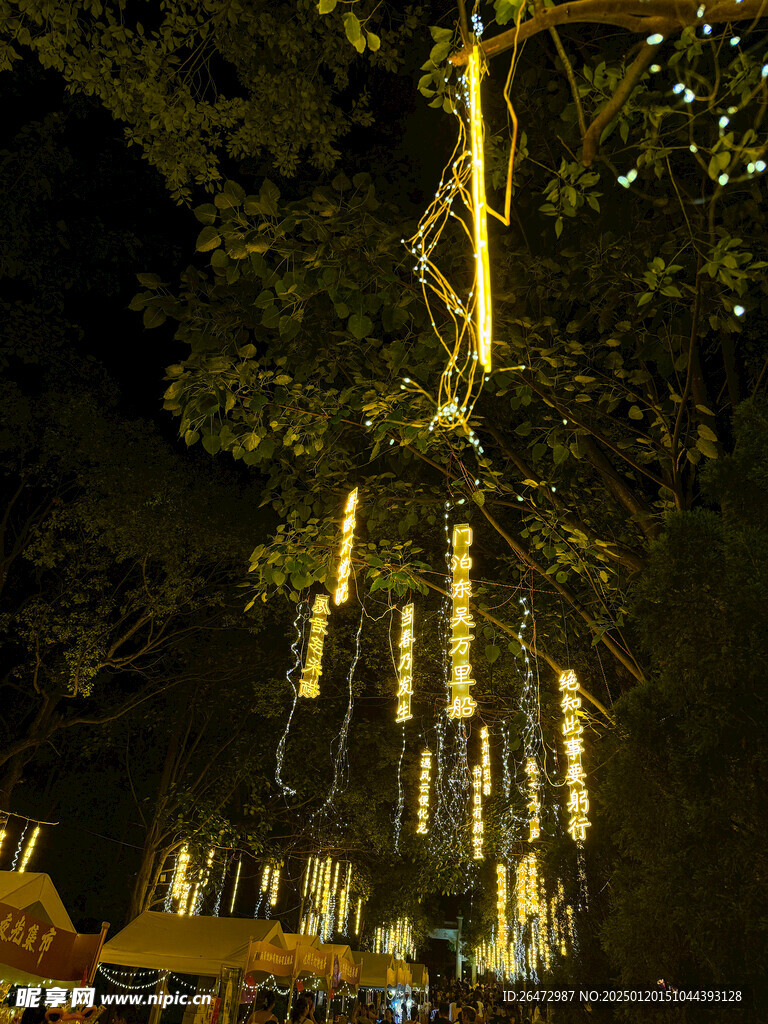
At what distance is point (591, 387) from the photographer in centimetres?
450

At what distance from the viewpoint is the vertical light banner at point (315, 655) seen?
18.9 ft

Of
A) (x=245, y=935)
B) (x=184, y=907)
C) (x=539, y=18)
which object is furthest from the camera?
(x=184, y=907)

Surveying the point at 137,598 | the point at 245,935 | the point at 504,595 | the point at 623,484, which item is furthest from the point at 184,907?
the point at 623,484

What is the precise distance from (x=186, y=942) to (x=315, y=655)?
5084 mm

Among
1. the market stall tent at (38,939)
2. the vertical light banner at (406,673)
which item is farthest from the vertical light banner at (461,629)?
the market stall tent at (38,939)

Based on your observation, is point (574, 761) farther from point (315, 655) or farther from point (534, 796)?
point (534, 796)

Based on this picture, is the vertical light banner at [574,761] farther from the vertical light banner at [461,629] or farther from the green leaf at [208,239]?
the green leaf at [208,239]

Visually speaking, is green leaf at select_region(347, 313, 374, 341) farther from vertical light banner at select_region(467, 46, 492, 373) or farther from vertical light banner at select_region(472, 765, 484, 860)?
vertical light banner at select_region(472, 765, 484, 860)

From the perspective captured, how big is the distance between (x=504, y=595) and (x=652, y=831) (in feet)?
17.3

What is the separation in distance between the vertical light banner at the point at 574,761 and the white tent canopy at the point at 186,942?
4.70m

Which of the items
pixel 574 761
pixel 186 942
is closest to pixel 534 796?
pixel 574 761

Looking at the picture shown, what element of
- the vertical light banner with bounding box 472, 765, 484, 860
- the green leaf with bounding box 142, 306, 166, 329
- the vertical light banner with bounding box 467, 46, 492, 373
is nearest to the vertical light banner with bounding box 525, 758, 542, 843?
the vertical light banner with bounding box 472, 765, 484, 860

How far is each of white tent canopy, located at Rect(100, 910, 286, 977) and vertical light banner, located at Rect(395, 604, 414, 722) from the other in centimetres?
458

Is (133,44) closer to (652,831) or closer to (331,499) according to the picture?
(331,499)
